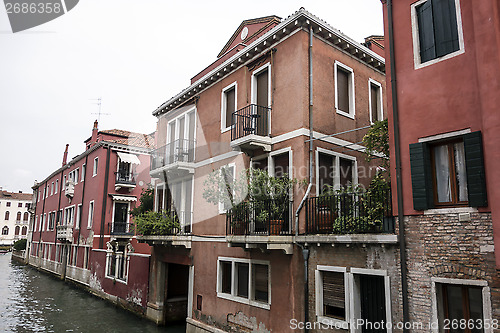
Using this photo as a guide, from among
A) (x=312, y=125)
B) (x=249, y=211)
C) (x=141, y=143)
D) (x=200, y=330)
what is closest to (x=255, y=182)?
(x=249, y=211)

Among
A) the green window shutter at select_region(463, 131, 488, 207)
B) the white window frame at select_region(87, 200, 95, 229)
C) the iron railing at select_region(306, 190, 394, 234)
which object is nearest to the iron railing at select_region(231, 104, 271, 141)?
the iron railing at select_region(306, 190, 394, 234)

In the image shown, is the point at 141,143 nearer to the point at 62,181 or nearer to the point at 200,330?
the point at 62,181

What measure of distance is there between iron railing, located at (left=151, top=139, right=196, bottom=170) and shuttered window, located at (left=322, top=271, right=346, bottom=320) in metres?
7.88

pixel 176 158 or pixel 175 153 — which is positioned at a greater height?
pixel 175 153

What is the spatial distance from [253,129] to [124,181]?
61.4 ft

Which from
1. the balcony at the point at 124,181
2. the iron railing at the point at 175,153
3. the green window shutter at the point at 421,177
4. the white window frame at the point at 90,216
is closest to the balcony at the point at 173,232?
the iron railing at the point at 175,153

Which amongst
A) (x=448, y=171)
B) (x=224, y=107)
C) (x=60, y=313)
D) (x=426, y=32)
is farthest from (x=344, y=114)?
(x=60, y=313)

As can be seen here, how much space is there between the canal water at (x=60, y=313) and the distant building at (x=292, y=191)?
3.90m

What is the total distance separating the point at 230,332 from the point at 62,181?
31166mm

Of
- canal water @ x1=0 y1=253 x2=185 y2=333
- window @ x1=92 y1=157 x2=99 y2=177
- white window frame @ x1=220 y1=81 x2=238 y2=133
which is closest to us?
white window frame @ x1=220 y1=81 x2=238 y2=133

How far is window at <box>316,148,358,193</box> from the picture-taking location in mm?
10703

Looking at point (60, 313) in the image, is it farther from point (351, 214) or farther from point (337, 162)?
point (351, 214)

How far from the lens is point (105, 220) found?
2650 cm

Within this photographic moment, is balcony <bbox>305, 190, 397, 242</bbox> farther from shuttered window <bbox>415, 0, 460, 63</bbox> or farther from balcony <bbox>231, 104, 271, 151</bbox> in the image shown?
shuttered window <bbox>415, 0, 460, 63</bbox>
